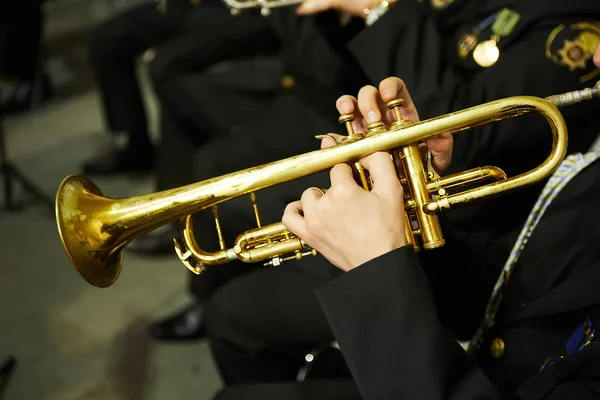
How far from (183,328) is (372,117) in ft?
3.51

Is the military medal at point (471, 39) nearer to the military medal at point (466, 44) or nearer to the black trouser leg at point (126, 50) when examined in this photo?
the military medal at point (466, 44)

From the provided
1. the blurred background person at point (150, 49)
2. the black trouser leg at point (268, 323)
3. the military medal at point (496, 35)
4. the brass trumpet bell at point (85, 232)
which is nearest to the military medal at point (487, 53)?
the military medal at point (496, 35)

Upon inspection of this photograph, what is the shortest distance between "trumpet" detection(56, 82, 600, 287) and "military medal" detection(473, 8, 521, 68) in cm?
35

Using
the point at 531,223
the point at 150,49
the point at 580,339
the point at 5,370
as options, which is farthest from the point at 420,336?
the point at 150,49

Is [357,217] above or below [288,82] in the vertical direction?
below

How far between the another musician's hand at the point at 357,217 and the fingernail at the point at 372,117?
0.09 m

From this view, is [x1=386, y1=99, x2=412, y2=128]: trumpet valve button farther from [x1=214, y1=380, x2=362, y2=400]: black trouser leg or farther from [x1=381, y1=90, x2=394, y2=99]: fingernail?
[x1=214, y1=380, x2=362, y2=400]: black trouser leg

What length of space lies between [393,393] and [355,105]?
45cm

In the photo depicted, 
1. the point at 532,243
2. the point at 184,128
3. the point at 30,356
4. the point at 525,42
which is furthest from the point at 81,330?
the point at 525,42

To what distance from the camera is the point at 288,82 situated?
5.22ft

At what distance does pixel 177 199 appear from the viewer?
0.81m

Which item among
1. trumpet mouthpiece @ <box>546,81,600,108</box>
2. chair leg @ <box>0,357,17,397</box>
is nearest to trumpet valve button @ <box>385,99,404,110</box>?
trumpet mouthpiece @ <box>546,81,600,108</box>

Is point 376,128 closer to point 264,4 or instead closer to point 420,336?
point 420,336

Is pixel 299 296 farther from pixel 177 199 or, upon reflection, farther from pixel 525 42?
pixel 525 42
